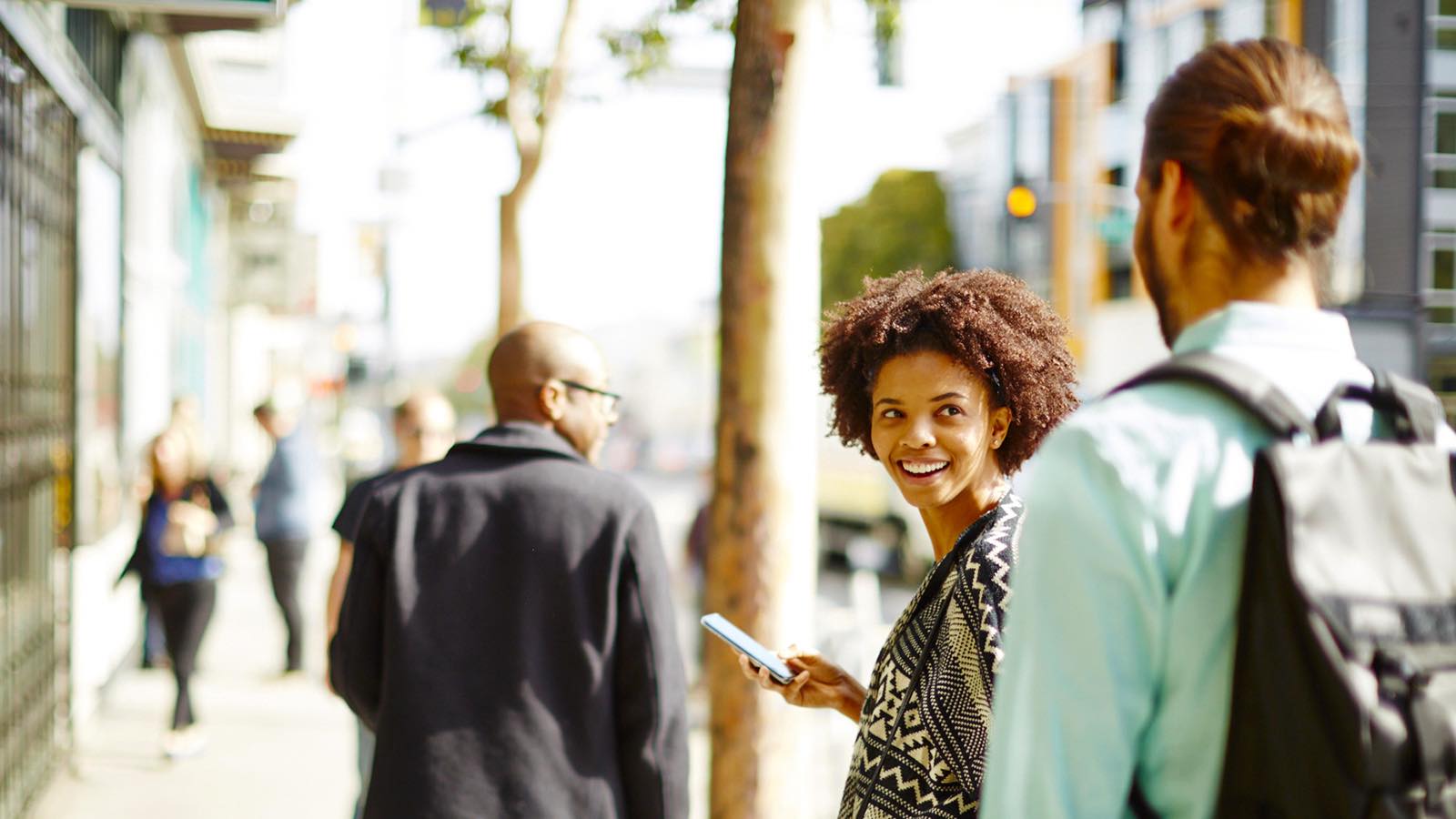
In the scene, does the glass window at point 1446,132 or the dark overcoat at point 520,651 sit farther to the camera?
the glass window at point 1446,132

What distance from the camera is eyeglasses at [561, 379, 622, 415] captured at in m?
3.66

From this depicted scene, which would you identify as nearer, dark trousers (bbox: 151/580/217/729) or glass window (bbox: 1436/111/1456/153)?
dark trousers (bbox: 151/580/217/729)

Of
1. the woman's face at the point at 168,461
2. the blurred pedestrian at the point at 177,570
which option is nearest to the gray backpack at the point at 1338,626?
the blurred pedestrian at the point at 177,570

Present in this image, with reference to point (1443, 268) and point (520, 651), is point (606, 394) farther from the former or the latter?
point (1443, 268)

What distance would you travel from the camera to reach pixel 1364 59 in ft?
87.0

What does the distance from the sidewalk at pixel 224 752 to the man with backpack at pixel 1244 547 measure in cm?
585

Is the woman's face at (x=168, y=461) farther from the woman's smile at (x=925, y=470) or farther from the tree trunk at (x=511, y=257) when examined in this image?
the woman's smile at (x=925, y=470)

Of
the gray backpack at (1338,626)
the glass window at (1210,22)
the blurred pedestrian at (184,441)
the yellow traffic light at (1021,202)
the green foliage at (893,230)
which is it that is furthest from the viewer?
the green foliage at (893,230)

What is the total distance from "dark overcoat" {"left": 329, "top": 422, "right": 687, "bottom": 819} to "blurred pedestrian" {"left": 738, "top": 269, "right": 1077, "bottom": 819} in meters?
0.82

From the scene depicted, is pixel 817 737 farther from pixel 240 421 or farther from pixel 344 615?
pixel 240 421

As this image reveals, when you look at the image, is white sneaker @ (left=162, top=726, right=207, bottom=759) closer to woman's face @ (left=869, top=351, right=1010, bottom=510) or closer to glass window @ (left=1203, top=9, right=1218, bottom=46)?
woman's face @ (left=869, top=351, right=1010, bottom=510)

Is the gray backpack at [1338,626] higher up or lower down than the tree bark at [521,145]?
lower down

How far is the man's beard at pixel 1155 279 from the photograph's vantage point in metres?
1.54

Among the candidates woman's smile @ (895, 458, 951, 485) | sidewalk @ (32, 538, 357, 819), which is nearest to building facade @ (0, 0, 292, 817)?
sidewalk @ (32, 538, 357, 819)
